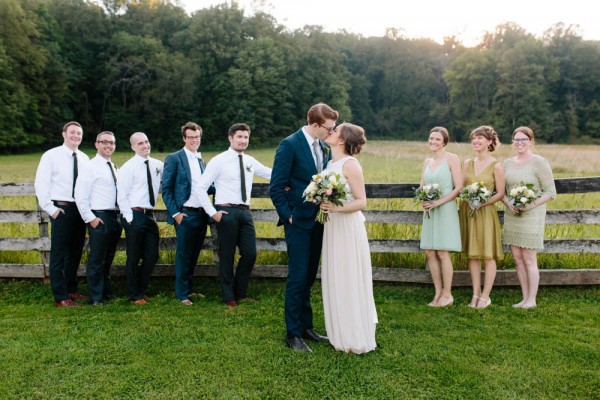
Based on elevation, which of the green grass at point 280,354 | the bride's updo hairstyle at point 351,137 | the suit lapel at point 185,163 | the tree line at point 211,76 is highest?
the tree line at point 211,76

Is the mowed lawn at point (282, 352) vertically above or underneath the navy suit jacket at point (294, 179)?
underneath

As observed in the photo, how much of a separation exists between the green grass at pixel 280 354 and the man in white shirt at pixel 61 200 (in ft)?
1.25

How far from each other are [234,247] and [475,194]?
2.88m

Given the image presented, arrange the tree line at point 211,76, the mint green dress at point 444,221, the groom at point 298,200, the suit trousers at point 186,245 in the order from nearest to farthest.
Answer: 1. the groom at point 298,200
2. the mint green dress at point 444,221
3. the suit trousers at point 186,245
4. the tree line at point 211,76

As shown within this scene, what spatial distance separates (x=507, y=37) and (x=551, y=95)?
528 inches

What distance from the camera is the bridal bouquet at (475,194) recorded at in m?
5.88

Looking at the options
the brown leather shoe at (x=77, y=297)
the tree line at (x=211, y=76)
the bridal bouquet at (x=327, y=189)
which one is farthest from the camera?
the tree line at (x=211, y=76)

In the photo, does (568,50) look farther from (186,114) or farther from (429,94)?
(186,114)

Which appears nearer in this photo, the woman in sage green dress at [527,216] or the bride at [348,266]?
the bride at [348,266]

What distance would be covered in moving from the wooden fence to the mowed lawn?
180 mm

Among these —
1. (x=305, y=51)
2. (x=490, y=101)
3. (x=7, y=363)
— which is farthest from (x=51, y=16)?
(x=7, y=363)

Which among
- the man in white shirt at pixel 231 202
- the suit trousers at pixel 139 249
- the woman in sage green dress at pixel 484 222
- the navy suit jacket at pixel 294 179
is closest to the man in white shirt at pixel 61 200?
the suit trousers at pixel 139 249

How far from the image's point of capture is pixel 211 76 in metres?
57.2

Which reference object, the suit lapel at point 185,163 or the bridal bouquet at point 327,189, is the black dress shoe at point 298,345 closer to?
the bridal bouquet at point 327,189
